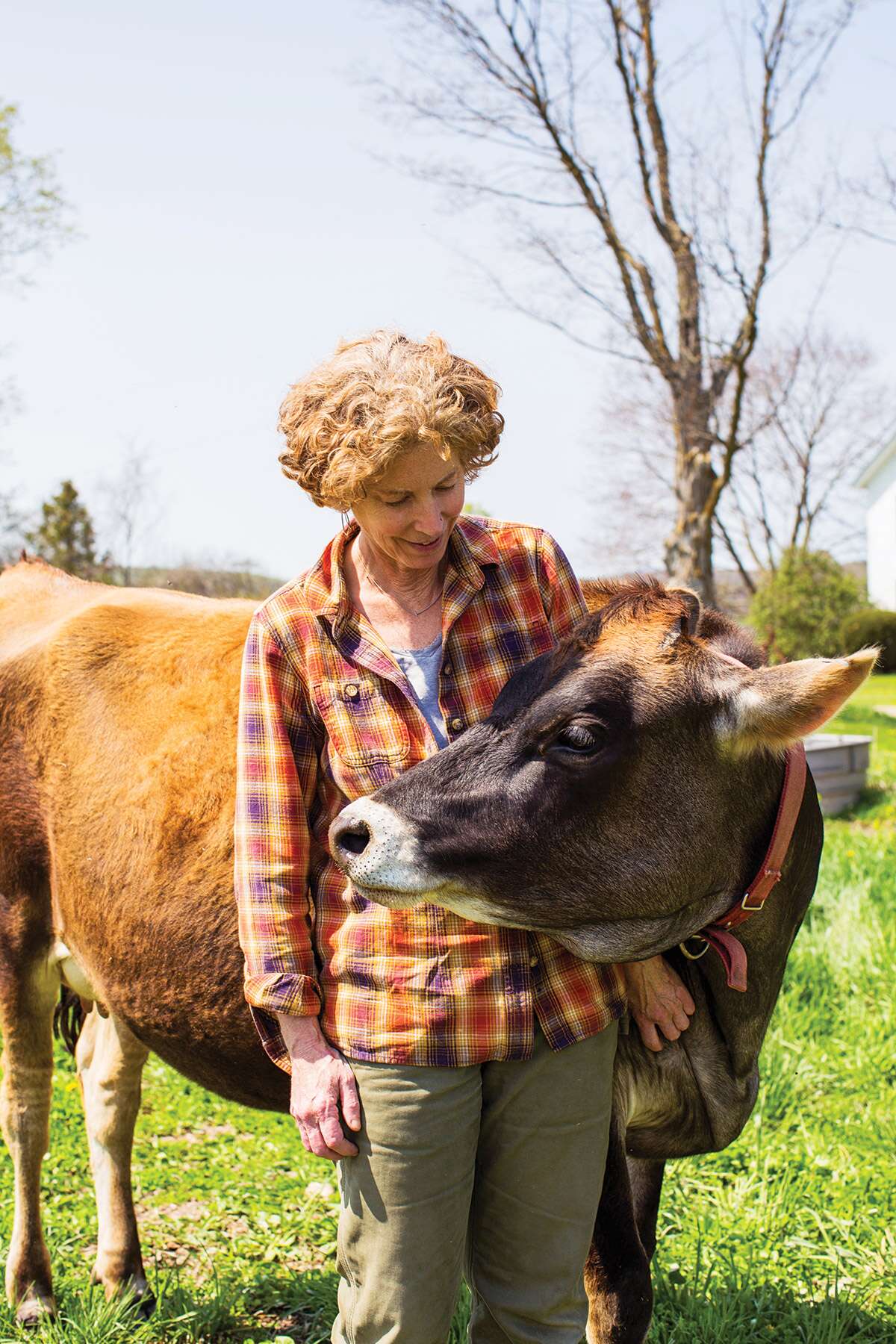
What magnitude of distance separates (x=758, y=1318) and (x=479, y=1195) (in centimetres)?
148

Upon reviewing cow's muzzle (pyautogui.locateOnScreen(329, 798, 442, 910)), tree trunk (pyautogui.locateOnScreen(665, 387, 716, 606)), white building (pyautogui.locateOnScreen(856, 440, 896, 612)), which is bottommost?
cow's muzzle (pyautogui.locateOnScreen(329, 798, 442, 910))

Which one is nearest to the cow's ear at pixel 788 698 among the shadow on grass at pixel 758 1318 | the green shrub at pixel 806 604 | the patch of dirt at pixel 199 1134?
the shadow on grass at pixel 758 1318

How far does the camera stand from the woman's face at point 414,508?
2.50 m

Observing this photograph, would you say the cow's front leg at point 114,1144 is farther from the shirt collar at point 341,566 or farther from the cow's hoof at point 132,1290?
the shirt collar at point 341,566

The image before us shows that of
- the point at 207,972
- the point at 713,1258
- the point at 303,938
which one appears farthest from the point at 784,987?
the point at 303,938

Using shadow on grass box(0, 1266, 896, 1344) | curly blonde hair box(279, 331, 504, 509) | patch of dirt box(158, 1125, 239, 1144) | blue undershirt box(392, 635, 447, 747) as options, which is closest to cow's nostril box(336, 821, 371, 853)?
blue undershirt box(392, 635, 447, 747)

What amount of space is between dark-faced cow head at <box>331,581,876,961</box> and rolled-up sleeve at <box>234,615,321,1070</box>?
23 centimetres

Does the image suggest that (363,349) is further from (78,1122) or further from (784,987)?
(784,987)

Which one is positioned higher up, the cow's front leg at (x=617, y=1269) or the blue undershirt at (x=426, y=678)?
the blue undershirt at (x=426, y=678)

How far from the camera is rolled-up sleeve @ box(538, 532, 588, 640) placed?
2773 mm

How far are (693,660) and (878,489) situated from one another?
133ft

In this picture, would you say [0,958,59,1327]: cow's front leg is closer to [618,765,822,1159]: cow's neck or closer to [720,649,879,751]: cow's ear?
[618,765,822,1159]: cow's neck

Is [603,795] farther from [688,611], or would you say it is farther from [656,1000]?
[656,1000]

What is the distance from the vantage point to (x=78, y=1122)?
194 inches
